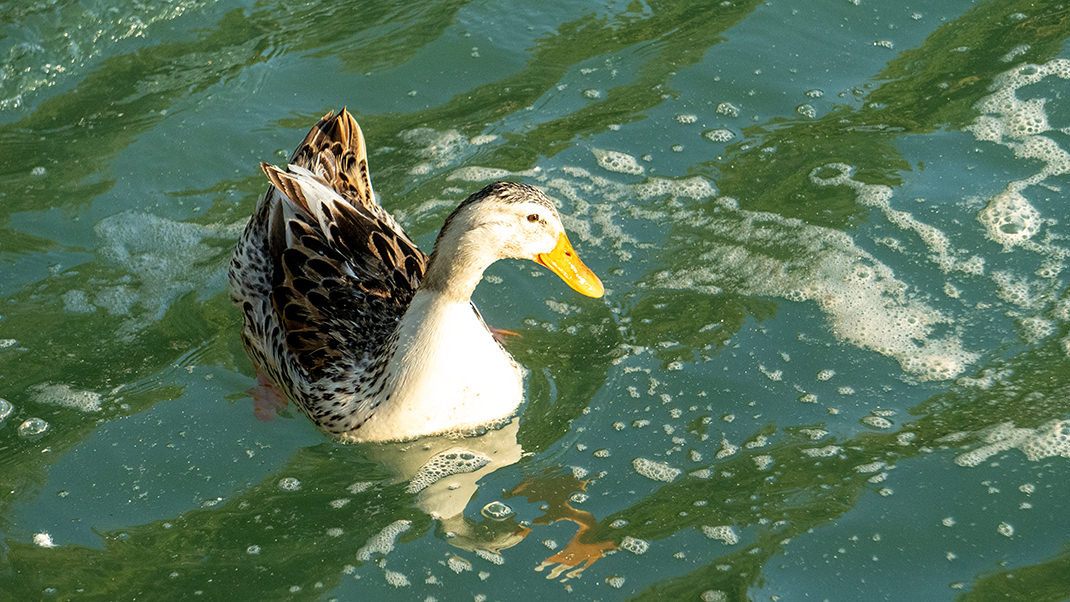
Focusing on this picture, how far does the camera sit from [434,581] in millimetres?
4988

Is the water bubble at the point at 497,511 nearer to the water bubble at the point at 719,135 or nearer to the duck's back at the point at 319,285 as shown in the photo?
the duck's back at the point at 319,285

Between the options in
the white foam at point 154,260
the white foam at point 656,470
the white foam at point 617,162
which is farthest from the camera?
the white foam at point 617,162

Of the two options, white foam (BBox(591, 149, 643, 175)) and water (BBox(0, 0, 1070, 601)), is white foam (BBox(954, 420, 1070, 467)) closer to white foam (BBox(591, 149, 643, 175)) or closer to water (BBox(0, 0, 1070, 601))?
water (BBox(0, 0, 1070, 601))

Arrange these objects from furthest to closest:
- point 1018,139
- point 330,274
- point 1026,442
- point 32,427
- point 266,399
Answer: point 1018,139, point 266,399, point 330,274, point 32,427, point 1026,442

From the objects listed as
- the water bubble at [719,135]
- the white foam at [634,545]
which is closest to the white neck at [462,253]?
the white foam at [634,545]

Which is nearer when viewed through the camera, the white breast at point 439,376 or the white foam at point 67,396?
the white breast at point 439,376

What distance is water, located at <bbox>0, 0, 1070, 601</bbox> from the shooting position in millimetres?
5098

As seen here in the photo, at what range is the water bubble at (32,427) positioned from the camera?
19.2ft

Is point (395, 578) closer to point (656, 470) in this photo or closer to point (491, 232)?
point (656, 470)

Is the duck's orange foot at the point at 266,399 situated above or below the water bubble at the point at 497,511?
above

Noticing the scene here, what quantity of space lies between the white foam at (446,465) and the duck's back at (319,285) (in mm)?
438

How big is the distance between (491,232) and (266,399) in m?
1.73

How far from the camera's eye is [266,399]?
6152mm

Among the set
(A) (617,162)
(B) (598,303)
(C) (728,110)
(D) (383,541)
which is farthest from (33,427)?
(C) (728,110)
